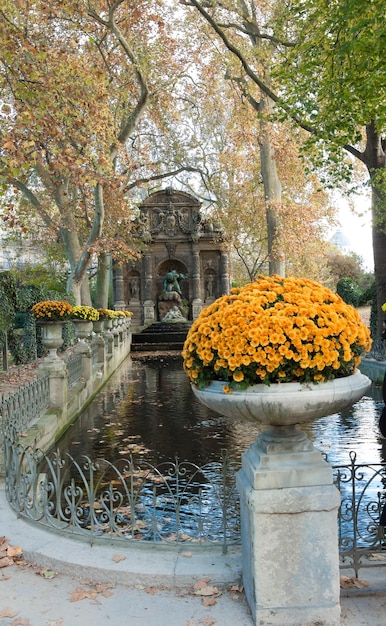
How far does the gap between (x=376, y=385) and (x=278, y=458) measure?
11453 millimetres

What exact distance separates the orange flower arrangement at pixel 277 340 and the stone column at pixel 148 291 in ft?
112

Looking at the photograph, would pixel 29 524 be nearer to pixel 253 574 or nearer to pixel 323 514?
pixel 253 574

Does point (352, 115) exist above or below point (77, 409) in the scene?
above

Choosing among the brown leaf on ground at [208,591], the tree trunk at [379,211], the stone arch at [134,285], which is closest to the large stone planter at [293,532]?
the brown leaf on ground at [208,591]

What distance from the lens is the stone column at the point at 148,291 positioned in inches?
1510

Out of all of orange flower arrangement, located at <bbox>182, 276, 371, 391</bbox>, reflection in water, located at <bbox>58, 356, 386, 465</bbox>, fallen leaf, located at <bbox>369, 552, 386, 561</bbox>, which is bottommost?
reflection in water, located at <bbox>58, 356, 386, 465</bbox>

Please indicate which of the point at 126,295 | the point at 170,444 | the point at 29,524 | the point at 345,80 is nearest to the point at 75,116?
the point at 345,80

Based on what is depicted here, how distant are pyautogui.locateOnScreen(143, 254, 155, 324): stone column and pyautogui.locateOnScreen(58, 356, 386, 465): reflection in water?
24.3 metres

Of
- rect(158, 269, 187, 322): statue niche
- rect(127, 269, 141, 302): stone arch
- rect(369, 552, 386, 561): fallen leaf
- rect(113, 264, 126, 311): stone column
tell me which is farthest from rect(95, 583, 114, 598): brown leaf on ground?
rect(127, 269, 141, 302): stone arch

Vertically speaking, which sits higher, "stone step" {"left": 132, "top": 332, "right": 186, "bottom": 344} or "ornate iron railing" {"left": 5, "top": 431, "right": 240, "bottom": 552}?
"stone step" {"left": 132, "top": 332, "right": 186, "bottom": 344}

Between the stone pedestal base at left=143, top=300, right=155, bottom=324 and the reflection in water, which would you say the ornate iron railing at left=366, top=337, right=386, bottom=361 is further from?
the stone pedestal base at left=143, top=300, right=155, bottom=324

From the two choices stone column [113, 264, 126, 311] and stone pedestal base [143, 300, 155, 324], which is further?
stone column [113, 264, 126, 311]

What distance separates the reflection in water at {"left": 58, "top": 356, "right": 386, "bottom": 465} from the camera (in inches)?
324

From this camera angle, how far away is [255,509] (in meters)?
3.46
